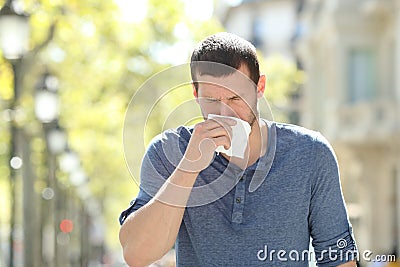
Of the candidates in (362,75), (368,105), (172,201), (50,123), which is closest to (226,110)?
(172,201)

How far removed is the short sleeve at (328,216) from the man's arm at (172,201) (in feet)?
1.17

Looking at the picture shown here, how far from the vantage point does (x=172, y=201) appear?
121 inches

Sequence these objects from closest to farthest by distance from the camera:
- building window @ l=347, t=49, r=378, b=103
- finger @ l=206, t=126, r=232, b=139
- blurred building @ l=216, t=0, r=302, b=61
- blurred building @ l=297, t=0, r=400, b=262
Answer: finger @ l=206, t=126, r=232, b=139 < blurred building @ l=297, t=0, r=400, b=262 < building window @ l=347, t=49, r=378, b=103 < blurred building @ l=216, t=0, r=302, b=61

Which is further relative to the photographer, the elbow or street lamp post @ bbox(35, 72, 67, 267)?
street lamp post @ bbox(35, 72, 67, 267)

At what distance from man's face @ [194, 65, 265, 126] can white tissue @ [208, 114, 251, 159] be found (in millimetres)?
37

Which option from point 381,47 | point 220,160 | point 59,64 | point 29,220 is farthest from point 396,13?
point 220,160

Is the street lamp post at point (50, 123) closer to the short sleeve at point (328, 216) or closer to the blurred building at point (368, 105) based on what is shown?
the blurred building at point (368, 105)

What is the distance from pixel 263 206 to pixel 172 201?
0.98 ft

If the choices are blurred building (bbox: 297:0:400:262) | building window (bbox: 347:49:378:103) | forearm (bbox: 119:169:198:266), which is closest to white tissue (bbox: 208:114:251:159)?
forearm (bbox: 119:169:198:266)

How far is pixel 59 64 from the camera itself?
76.4 feet

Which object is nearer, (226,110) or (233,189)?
(226,110)

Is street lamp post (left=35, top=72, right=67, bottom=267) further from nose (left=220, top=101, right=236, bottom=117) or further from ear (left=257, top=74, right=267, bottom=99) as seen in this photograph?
nose (left=220, top=101, right=236, bottom=117)

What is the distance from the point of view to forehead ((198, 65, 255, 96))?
3.08m

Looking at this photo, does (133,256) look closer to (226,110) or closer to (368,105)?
(226,110)
